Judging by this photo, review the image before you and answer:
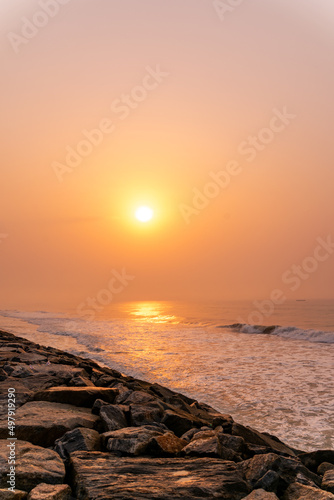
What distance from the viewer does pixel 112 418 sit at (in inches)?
198

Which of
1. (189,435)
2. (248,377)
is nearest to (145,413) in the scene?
(189,435)

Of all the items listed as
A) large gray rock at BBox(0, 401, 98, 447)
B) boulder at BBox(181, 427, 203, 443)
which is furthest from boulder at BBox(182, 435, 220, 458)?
large gray rock at BBox(0, 401, 98, 447)

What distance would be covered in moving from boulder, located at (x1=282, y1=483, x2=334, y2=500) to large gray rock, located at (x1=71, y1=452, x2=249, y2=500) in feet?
1.32

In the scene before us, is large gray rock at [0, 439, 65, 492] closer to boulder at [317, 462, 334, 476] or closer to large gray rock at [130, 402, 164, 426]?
large gray rock at [130, 402, 164, 426]

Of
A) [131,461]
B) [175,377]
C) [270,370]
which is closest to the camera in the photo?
[131,461]

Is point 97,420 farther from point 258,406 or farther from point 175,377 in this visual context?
point 175,377

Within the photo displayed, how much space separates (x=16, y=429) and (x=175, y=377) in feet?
29.2

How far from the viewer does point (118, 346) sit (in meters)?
21.5

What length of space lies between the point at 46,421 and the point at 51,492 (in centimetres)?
175

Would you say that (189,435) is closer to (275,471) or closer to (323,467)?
(275,471)

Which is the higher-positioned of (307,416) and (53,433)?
(53,433)

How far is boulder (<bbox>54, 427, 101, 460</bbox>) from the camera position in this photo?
4105 millimetres

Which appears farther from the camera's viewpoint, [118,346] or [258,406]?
[118,346]

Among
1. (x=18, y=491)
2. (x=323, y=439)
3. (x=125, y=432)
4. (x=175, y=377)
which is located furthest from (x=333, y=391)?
(x=18, y=491)
